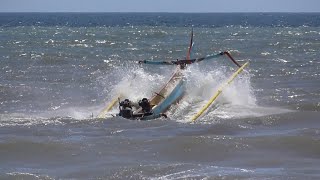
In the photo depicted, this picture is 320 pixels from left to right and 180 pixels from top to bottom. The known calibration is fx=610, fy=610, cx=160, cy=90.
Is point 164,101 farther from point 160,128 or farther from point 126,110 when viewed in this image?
point 160,128

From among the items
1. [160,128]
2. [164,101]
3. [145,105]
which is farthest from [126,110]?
[164,101]

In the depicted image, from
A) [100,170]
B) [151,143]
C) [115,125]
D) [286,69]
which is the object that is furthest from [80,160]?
[286,69]

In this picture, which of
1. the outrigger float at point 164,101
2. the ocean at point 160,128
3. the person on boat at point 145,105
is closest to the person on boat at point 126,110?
the outrigger float at point 164,101

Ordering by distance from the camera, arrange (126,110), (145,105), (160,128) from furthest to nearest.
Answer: (145,105), (126,110), (160,128)

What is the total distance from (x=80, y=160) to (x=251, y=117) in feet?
18.3

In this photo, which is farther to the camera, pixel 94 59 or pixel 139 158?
pixel 94 59

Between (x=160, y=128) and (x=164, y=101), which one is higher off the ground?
(x=164, y=101)

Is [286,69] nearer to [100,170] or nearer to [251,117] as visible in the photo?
[251,117]

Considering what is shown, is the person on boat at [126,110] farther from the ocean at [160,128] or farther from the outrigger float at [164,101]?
the ocean at [160,128]

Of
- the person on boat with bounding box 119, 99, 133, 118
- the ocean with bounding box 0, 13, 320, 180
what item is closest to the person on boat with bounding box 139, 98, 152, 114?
the person on boat with bounding box 119, 99, 133, 118

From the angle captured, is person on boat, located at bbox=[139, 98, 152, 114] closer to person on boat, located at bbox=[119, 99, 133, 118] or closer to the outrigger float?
the outrigger float

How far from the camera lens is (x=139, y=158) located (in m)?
10.6

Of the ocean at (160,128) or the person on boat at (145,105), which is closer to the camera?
the ocean at (160,128)

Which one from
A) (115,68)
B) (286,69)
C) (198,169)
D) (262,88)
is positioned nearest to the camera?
(198,169)
